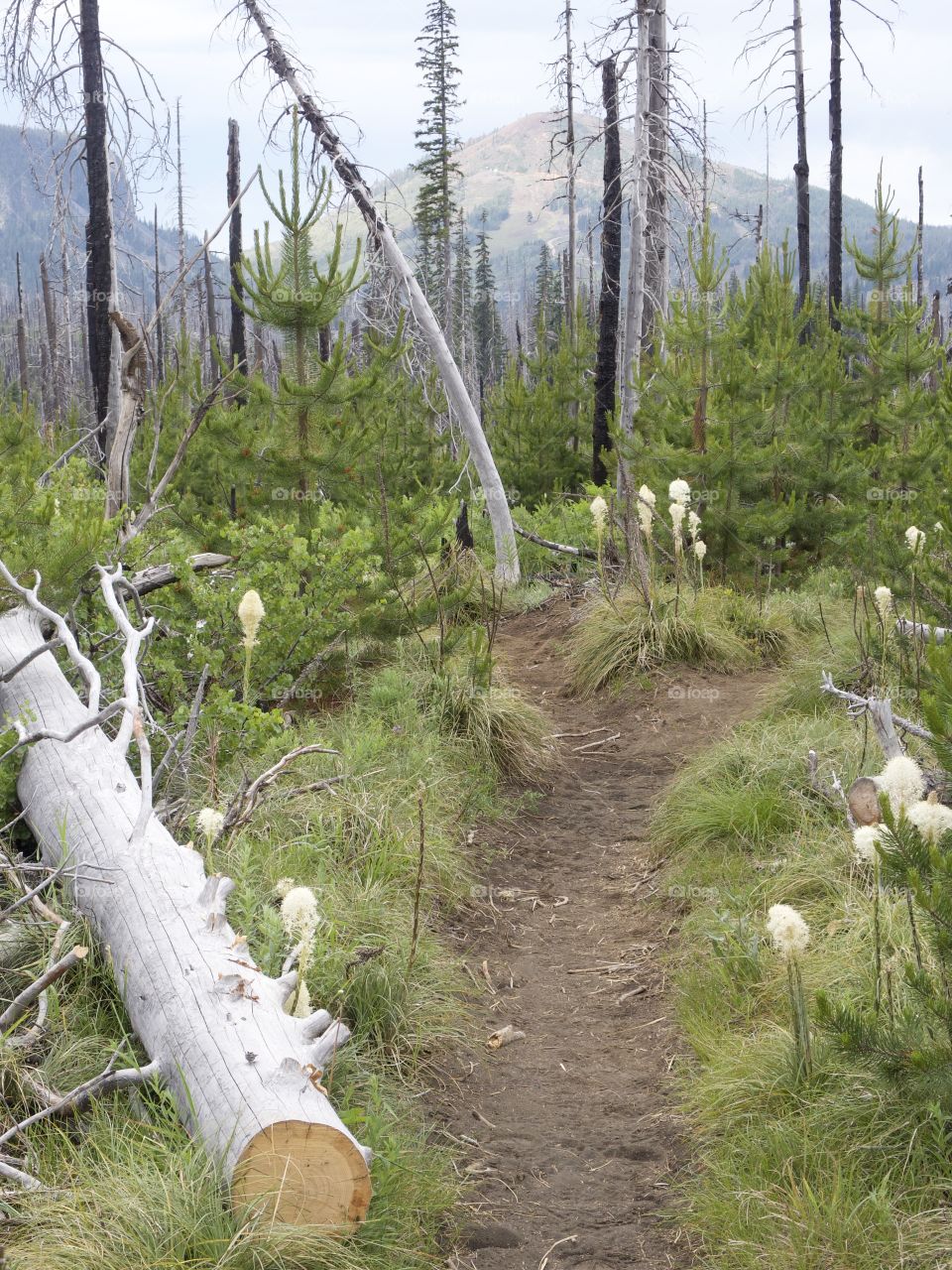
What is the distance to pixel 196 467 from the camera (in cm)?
1372

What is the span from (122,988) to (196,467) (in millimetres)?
11086

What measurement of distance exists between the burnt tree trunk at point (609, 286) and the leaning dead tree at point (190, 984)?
34.6 feet

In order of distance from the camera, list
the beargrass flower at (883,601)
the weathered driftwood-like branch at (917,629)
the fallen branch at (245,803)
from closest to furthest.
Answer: the fallen branch at (245,803) < the beargrass flower at (883,601) < the weathered driftwood-like branch at (917,629)

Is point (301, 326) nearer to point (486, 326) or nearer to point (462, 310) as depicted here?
point (462, 310)

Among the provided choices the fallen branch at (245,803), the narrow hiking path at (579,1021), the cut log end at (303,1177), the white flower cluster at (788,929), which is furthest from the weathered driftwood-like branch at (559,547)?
the cut log end at (303,1177)

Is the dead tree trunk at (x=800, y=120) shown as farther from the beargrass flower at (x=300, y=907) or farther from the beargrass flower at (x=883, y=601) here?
the beargrass flower at (x=300, y=907)

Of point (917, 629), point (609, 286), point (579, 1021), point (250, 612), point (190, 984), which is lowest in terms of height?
point (579, 1021)

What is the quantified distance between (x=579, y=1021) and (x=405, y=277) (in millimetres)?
9382

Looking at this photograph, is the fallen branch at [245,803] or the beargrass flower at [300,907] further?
the fallen branch at [245,803]

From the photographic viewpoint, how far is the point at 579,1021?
14.9 ft

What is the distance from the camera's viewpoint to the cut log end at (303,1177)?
270cm

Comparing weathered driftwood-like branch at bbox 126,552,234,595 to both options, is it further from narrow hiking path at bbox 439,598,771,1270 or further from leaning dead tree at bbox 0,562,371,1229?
narrow hiking path at bbox 439,598,771,1270

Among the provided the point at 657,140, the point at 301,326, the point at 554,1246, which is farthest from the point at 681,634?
the point at 657,140

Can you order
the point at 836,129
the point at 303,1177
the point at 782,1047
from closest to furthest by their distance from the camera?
the point at 303,1177, the point at 782,1047, the point at 836,129
